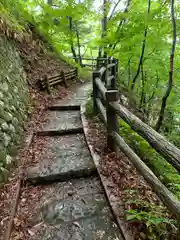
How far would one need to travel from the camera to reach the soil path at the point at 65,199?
6.49 ft

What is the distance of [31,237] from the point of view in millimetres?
1923

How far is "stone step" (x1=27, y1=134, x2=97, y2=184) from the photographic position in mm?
2729

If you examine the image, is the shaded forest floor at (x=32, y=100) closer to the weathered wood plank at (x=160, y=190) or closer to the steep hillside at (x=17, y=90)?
the steep hillside at (x=17, y=90)

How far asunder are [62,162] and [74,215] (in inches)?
39.8

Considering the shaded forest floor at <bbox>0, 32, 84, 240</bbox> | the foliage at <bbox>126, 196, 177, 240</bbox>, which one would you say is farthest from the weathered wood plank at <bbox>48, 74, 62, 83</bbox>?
the foliage at <bbox>126, 196, 177, 240</bbox>

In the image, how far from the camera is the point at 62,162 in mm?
3066

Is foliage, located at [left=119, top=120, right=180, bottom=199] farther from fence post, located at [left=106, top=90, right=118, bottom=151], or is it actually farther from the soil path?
the soil path

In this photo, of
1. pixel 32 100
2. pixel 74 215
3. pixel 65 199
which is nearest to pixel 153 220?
pixel 74 215

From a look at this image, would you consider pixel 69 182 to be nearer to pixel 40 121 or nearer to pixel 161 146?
pixel 161 146

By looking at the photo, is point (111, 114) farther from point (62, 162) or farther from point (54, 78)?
point (54, 78)

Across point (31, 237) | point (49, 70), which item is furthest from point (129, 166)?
point (49, 70)

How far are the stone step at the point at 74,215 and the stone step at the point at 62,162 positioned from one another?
0.50 feet

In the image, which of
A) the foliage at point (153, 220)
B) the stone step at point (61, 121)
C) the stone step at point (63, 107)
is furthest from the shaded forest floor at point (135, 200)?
the stone step at point (63, 107)

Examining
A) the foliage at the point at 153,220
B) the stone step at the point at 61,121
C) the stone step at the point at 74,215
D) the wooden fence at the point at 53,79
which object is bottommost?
the stone step at the point at 74,215
